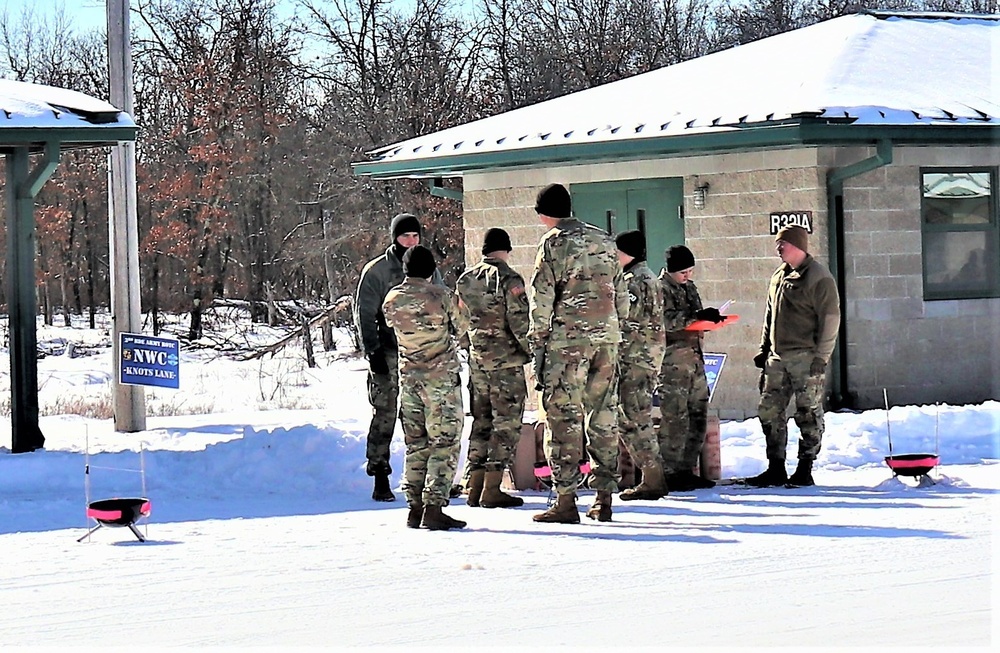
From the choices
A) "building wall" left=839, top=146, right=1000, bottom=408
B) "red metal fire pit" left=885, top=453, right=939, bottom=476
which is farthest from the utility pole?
"red metal fire pit" left=885, top=453, right=939, bottom=476

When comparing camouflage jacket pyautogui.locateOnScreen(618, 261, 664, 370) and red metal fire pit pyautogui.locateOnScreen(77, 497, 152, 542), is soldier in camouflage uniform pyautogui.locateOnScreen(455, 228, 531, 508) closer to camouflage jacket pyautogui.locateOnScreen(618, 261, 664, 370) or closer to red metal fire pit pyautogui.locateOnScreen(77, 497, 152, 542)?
camouflage jacket pyautogui.locateOnScreen(618, 261, 664, 370)

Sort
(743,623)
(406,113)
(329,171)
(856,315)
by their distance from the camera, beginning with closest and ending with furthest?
1. (743,623)
2. (856,315)
3. (406,113)
4. (329,171)

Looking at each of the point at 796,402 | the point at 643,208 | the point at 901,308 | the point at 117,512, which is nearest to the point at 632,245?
the point at 796,402

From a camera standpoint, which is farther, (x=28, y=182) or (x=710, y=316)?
(x=28, y=182)

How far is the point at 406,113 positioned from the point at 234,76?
19.3ft

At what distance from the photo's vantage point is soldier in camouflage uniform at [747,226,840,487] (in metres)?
11.1

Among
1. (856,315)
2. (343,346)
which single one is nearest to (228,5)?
(343,346)

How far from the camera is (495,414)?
1053cm

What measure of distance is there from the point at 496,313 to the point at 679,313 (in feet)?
4.95

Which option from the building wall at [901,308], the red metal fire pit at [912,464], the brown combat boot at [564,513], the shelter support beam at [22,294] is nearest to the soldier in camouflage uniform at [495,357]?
the brown combat boot at [564,513]

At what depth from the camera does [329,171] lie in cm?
3731

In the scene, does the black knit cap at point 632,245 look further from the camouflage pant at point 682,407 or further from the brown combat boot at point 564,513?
the brown combat boot at point 564,513

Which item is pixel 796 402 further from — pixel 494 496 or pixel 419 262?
pixel 419 262

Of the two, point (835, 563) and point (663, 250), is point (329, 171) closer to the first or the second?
point (663, 250)
